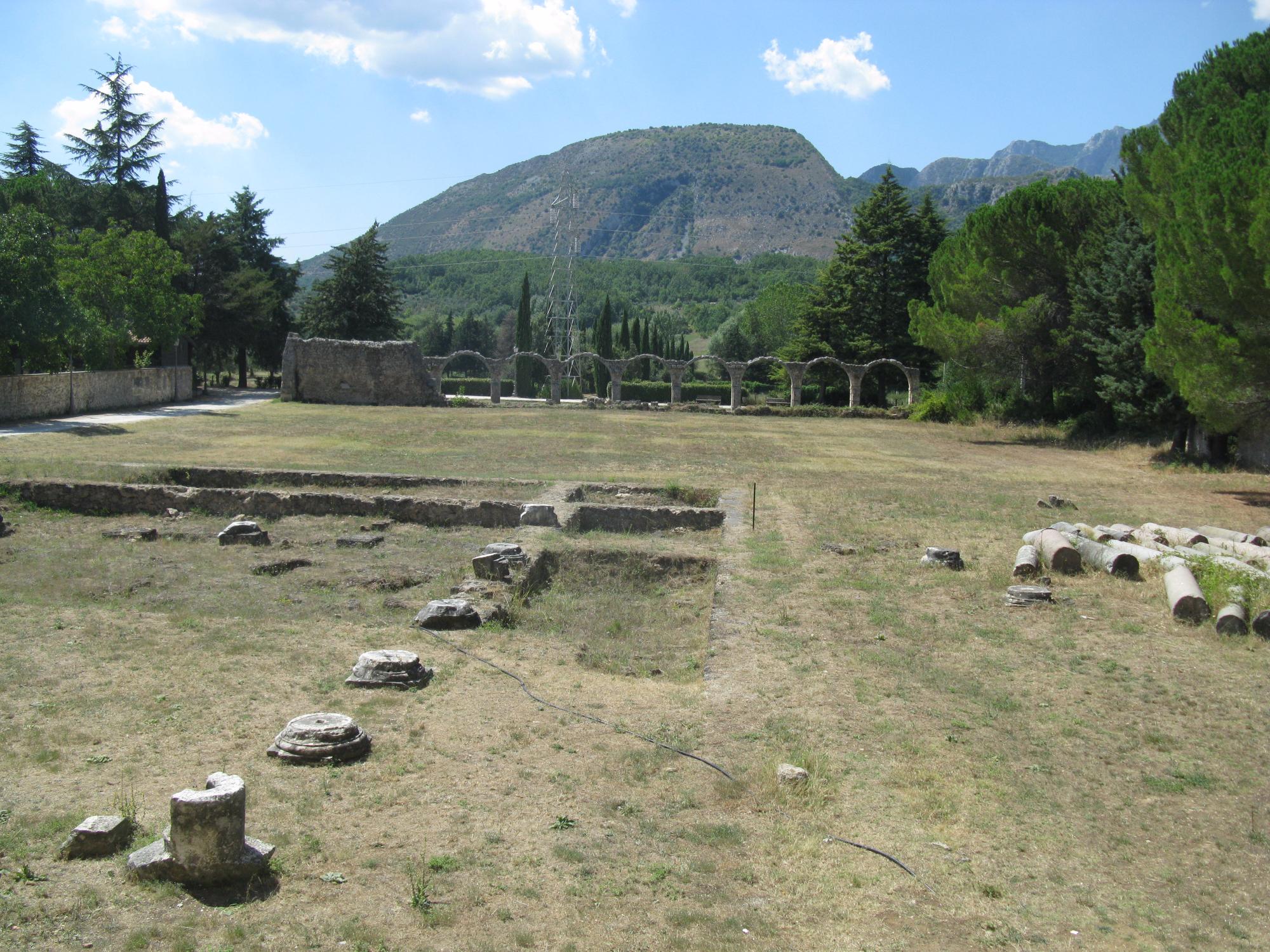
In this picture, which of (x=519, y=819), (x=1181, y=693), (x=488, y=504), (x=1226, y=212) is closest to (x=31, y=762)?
(x=519, y=819)

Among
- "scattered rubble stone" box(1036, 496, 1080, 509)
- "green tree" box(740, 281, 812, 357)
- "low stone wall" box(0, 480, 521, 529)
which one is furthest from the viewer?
"green tree" box(740, 281, 812, 357)

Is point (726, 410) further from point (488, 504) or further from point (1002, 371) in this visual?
point (488, 504)

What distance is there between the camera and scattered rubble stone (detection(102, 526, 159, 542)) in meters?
13.1

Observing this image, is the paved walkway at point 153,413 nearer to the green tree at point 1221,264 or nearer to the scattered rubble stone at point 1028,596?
the scattered rubble stone at point 1028,596

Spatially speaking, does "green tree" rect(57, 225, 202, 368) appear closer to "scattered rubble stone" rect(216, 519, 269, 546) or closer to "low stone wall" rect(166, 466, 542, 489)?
"low stone wall" rect(166, 466, 542, 489)

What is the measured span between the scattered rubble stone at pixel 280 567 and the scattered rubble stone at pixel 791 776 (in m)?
7.30

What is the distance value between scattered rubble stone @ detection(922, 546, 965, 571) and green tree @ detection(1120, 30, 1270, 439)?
29.0ft

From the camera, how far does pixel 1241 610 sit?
30.9 ft

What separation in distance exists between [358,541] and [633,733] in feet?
24.0

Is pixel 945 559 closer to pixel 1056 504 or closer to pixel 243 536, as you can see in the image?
pixel 1056 504

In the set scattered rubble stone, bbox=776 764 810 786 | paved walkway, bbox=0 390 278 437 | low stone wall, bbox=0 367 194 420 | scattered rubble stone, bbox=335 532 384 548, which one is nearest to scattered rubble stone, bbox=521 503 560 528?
scattered rubble stone, bbox=335 532 384 548

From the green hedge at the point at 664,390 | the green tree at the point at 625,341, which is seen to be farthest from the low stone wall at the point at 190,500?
the green tree at the point at 625,341

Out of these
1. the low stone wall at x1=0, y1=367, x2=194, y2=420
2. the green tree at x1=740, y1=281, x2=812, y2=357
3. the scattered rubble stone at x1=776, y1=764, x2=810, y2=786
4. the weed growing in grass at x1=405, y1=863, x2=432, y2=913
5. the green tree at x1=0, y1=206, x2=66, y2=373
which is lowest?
the weed growing in grass at x1=405, y1=863, x2=432, y2=913

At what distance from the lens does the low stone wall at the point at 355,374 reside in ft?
135
